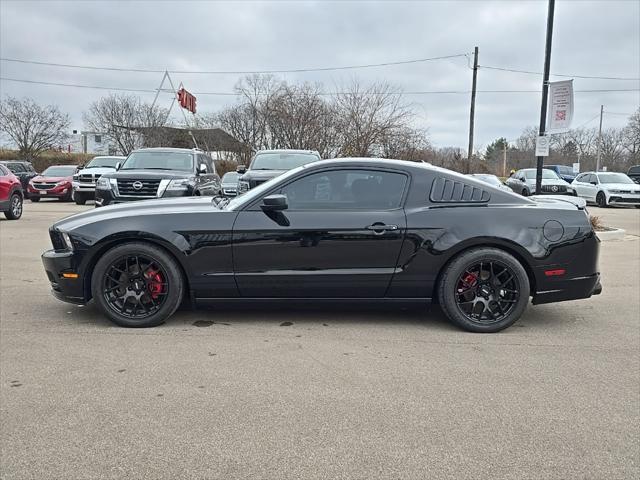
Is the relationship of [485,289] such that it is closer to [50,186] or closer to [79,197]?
[79,197]

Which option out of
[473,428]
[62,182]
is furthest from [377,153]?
[473,428]

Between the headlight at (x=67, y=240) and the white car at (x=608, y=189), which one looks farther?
the white car at (x=608, y=189)

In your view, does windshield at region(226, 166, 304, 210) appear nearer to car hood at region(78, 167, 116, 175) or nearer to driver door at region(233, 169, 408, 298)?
driver door at region(233, 169, 408, 298)

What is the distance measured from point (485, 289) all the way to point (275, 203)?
1.96 m

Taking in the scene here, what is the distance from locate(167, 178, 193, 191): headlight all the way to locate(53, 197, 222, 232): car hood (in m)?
5.58

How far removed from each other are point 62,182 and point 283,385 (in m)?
20.4

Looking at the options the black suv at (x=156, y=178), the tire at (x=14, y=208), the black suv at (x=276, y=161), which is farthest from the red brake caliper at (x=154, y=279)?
the tire at (x=14, y=208)

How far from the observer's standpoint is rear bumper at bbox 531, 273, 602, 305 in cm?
466

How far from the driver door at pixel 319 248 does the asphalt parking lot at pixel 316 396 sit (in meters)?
0.39

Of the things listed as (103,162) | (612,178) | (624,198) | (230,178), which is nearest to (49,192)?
(103,162)

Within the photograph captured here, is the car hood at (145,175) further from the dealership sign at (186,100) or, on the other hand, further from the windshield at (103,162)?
the dealership sign at (186,100)

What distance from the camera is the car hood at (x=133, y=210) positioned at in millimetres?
4680

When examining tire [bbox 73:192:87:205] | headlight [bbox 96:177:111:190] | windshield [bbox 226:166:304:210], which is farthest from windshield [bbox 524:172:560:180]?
windshield [bbox 226:166:304:210]

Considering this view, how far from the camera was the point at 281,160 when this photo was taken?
40.2 feet
